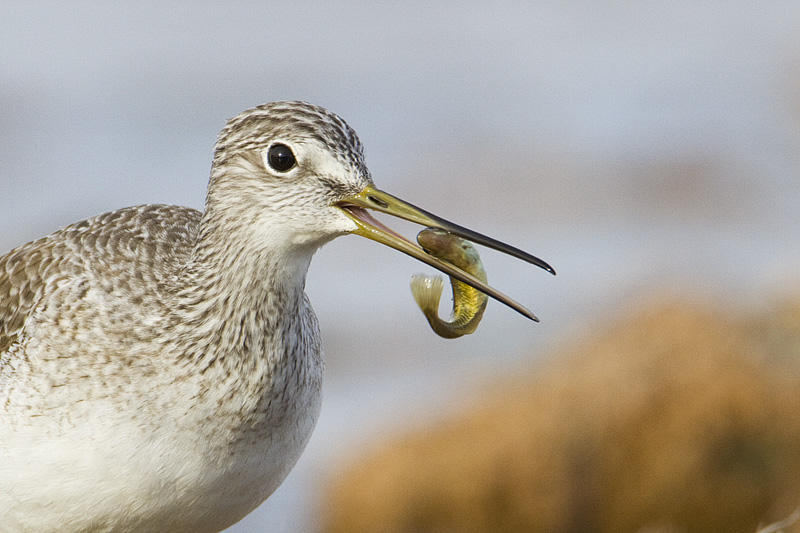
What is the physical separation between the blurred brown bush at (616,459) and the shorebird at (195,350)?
2711 mm

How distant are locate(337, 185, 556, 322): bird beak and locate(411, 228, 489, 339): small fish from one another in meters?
0.04

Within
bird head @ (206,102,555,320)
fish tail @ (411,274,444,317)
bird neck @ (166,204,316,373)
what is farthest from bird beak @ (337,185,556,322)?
bird neck @ (166,204,316,373)

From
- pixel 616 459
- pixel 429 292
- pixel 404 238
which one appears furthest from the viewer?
pixel 616 459

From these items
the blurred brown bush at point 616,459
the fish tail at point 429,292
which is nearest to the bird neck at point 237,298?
the fish tail at point 429,292

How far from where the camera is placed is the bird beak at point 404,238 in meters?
5.52

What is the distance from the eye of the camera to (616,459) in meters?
8.65

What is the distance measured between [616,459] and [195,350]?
381cm

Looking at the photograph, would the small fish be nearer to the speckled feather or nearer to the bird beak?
the bird beak

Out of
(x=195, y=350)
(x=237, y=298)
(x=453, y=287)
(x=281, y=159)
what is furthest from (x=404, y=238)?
(x=195, y=350)

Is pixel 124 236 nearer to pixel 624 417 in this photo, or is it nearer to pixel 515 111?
pixel 624 417

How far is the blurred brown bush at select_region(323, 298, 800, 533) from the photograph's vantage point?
8.54 meters

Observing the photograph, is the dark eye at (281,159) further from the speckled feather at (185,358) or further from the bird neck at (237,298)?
the bird neck at (237,298)

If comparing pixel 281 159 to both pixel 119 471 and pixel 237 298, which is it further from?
pixel 119 471

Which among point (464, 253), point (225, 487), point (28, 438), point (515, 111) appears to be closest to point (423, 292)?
point (464, 253)
